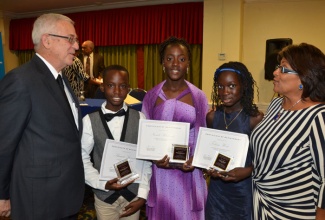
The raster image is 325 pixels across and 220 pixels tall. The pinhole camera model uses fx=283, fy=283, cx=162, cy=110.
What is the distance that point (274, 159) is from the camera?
1.54 metres

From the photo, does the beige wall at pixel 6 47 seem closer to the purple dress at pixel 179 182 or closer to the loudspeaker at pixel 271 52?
the loudspeaker at pixel 271 52

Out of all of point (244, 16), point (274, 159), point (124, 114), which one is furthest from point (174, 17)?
point (274, 159)

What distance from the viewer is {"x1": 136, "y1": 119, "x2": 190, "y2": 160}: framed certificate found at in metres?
1.93

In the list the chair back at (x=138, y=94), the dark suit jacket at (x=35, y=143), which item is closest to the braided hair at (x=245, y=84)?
the dark suit jacket at (x=35, y=143)

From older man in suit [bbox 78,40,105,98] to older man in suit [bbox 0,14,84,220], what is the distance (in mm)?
5967

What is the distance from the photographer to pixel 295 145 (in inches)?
57.3

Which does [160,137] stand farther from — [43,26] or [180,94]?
[43,26]

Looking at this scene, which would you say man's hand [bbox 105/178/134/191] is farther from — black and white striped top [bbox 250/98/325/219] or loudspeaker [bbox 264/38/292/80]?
loudspeaker [bbox 264/38/292/80]

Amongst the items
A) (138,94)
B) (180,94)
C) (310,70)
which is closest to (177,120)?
(180,94)

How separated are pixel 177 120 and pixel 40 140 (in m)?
0.97

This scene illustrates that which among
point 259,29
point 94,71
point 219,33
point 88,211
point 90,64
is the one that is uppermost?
point 259,29

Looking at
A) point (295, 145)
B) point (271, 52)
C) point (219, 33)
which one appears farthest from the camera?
point (219, 33)

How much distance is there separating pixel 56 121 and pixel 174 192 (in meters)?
1.06

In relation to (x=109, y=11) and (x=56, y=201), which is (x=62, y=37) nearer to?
(x=56, y=201)
